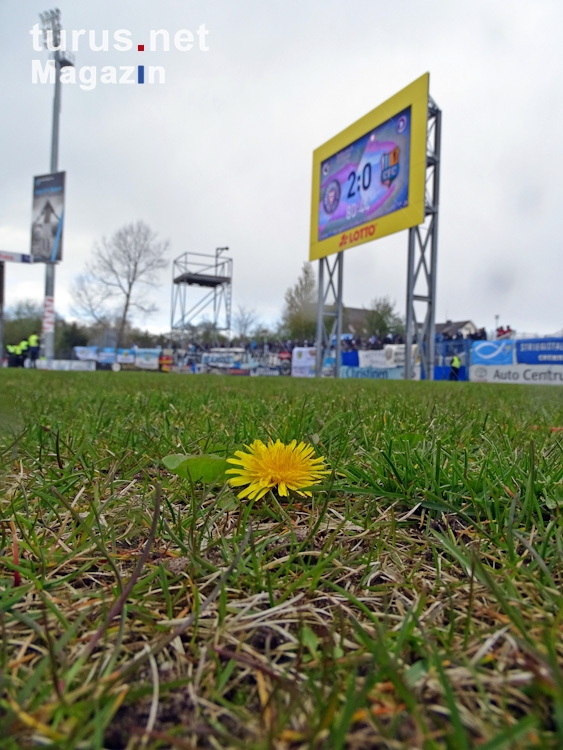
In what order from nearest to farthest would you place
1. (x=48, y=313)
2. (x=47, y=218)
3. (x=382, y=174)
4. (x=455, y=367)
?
(x=382, y=174) → (x=47, y=218) → (x=48, y=313) → (x=455, y=367)

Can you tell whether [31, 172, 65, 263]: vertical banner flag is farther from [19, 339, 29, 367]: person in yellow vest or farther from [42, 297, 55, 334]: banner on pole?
[19, 339, 29, 367]: person in yellow vest

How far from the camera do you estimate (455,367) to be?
55.4ft

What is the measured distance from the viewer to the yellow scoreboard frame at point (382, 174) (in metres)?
11.9

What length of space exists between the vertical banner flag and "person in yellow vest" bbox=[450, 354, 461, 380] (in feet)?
47.6

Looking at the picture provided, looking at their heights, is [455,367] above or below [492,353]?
below

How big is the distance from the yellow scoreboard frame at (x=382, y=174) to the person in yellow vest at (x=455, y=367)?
230 inches

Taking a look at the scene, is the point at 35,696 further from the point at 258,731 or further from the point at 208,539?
the point at 208,539

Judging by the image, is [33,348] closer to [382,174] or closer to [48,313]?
[48,313]

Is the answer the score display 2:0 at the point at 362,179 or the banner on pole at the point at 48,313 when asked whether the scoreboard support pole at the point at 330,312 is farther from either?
the banner on pole at the point at 48,313

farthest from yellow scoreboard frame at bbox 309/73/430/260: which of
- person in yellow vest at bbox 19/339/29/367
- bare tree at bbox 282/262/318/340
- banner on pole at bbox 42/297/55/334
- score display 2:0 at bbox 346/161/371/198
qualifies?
person in yellow vest at bbox 19/339/29/367

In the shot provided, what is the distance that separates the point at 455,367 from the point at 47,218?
50.5ft

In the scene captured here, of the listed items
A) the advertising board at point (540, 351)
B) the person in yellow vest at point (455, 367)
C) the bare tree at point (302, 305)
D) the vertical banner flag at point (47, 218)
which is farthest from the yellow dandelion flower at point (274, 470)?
the bare tree at point (302, 305)

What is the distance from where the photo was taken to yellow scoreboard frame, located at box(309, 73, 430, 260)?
11.9 meters

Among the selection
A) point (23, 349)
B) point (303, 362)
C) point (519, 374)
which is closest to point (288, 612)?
point (519, 374)
